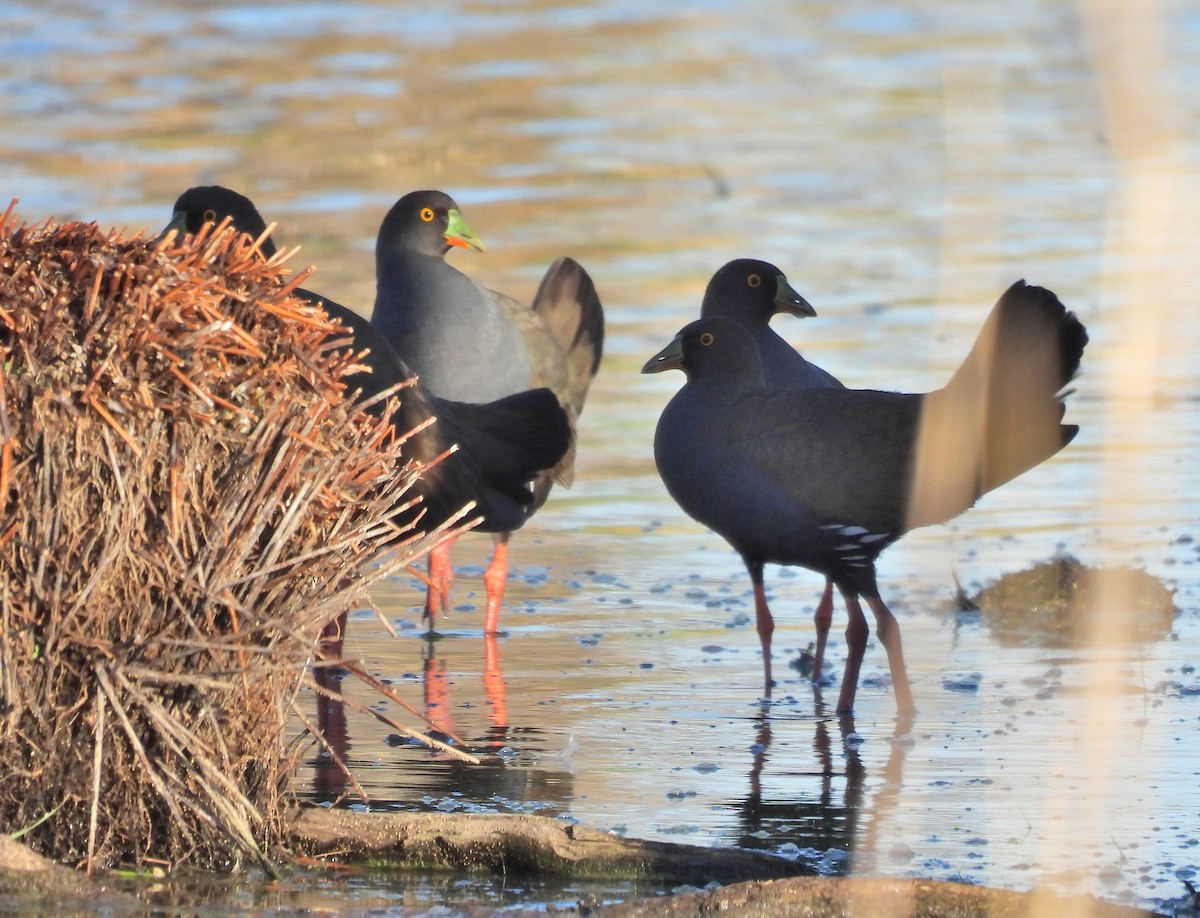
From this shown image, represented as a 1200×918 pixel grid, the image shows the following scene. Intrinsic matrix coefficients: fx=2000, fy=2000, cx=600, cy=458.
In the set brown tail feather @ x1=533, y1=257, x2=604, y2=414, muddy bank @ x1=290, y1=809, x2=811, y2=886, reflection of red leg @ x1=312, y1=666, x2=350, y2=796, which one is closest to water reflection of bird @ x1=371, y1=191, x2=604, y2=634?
brown tail feather @ x1=533, y1=257, x2=604, y2=414

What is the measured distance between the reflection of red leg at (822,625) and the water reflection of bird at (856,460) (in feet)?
0.69

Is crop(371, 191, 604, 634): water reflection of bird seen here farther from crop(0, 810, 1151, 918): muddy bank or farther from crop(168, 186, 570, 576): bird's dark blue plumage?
crop(0, 810, 1151, 918): muddy bank

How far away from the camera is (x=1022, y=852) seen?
4.50 m

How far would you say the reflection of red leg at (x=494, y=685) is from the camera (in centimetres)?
587

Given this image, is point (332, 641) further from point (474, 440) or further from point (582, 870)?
point (474, 440)

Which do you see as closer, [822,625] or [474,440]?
[474,440]

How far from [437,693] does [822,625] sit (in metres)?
1.38

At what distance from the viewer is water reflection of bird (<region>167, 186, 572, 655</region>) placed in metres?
6.13

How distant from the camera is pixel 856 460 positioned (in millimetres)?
6430

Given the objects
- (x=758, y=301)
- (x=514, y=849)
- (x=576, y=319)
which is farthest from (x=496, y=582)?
(x=514, y=849)

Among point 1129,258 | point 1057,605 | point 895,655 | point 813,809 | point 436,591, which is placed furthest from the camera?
point 436,591

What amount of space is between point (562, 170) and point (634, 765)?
1156cm

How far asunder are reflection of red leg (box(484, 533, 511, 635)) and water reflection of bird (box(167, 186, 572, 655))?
60 centimetres

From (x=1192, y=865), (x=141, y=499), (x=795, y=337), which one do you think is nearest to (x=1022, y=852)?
(x=1192, y=865)
